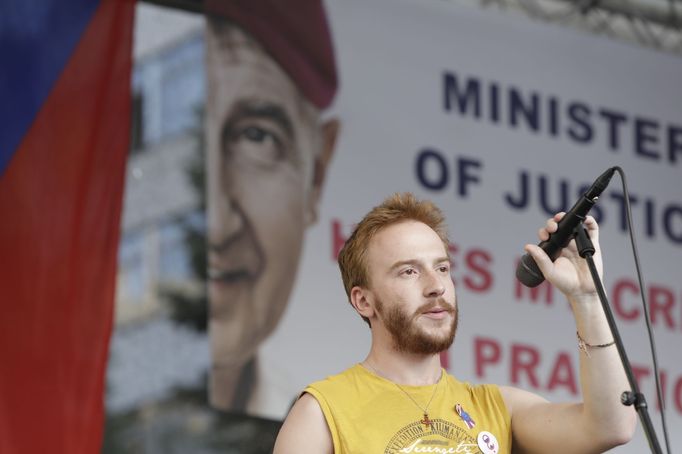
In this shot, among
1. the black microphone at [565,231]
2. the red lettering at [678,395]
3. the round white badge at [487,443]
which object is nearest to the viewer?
the black microphone at [565,231]

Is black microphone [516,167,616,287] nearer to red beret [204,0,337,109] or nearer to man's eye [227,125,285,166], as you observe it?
man's eye [227,125,285,166]

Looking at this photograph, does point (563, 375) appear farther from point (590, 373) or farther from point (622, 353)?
point (622, 353)

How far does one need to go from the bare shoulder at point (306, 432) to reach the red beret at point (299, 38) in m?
3.31

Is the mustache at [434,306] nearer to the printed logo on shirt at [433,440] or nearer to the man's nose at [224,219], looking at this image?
the printed logo on shirt at [433,440]

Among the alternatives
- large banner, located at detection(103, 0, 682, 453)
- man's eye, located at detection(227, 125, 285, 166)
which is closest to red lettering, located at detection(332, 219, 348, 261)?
large banner, located at detection(103, 0, 682, 453)

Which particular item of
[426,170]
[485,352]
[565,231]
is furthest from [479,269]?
[565,231]

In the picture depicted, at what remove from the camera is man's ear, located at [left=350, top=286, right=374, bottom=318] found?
2977 millimetres

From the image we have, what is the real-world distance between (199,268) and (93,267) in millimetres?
616

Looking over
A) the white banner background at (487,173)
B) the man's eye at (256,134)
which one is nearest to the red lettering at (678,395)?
the white banner background at (487,173)

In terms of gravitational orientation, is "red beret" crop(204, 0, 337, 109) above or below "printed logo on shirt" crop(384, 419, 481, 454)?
above

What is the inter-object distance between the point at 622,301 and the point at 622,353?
3891mm

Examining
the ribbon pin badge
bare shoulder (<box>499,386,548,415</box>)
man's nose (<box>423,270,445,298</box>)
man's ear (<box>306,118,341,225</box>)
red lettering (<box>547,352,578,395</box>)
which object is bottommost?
the ribbon pin badge

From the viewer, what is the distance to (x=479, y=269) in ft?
20.1

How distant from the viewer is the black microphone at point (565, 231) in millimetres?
2561
